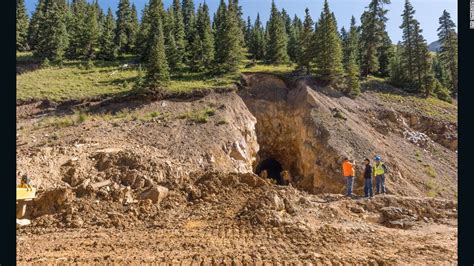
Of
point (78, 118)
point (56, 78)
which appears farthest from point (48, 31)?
point (78, 118)

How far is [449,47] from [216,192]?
4760cm

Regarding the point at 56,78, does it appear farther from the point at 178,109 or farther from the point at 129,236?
the point at 129,236

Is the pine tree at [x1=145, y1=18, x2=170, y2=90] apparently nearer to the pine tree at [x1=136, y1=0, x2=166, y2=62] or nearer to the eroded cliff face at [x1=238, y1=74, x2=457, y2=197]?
the eroded cliff face at [x1=238, y1=74, x2=457, y2=197]

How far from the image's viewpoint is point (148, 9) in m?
56.7

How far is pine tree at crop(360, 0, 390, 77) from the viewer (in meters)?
44.3

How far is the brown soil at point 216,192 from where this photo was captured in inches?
368

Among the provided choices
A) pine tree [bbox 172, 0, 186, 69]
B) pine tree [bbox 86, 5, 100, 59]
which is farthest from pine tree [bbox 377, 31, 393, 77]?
pine tree [bbox 86, 5, 100, 59]

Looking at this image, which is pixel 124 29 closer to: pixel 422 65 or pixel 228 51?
pixel 228 51

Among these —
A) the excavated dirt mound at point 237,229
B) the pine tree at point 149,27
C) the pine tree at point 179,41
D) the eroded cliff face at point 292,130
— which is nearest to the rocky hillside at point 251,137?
the eroded cliff face at point 292,130

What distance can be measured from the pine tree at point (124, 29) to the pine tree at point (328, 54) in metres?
30.6

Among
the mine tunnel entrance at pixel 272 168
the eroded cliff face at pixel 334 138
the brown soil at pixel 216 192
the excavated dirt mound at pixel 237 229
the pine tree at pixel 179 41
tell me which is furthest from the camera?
the pine tree at pixel 179 41

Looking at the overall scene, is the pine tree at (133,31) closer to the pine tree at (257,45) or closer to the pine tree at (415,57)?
the pine tree at (257,45)

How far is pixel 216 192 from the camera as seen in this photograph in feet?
45.8

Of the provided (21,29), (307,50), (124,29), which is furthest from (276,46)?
(21,29)
